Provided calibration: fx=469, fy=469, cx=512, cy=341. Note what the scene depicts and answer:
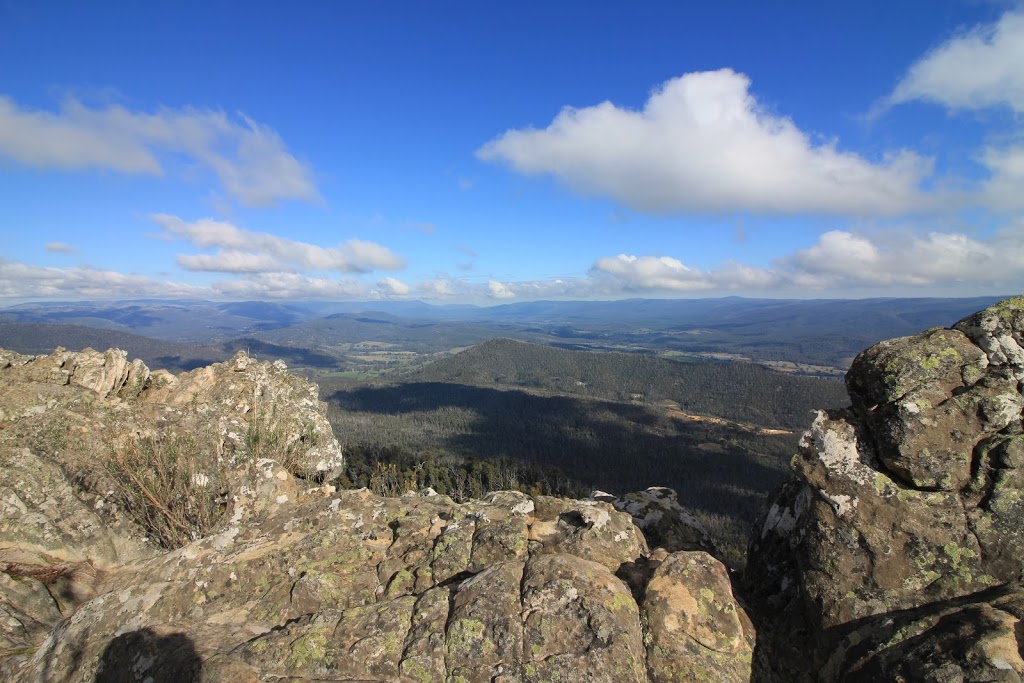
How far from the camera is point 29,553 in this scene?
1253cm

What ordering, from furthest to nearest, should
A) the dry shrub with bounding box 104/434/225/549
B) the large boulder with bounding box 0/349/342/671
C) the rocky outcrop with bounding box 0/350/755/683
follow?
the dry shrub with bounding box 104/434/225/549
the large boulder with bounding box 0/349/342/671
the rocky outcrop with bounding box 0/350/755/683

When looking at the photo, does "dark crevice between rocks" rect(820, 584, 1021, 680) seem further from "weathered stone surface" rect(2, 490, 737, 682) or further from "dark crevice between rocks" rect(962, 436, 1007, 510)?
"dark crevice between rocks" rect(962, 436, 1007, 510)

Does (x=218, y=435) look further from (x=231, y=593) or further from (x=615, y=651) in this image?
(x=615, y=651)

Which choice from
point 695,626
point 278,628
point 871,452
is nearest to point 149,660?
point 278,628

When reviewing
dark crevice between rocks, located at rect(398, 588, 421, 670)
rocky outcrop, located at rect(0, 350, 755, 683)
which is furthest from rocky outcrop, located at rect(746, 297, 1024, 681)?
dark crevice between rocks, located at rect(398, 588, 421, 670)

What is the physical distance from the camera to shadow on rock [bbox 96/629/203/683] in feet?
26.1

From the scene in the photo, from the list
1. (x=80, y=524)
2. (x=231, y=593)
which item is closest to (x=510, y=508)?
(x=231, y=593)

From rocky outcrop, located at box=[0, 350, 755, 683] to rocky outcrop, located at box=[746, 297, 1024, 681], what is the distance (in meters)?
1.72

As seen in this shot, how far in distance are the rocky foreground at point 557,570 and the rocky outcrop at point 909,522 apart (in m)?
0.04

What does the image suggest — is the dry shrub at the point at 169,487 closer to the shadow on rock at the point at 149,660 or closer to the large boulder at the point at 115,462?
the large boulder at the point at 115,462

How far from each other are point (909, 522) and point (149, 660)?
14.8 metres

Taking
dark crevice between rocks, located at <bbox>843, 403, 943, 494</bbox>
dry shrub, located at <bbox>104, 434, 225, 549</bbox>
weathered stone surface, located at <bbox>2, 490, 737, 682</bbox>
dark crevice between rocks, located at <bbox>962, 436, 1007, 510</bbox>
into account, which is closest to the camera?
weathered stone surface, located at <bbox>2, 490, 737, 682</bbox>

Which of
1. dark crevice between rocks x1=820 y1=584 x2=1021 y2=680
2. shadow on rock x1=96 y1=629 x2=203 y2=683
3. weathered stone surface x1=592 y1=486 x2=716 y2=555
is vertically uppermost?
dark crevice between rocks x1=820 y1=584 x2=1021 y2=680

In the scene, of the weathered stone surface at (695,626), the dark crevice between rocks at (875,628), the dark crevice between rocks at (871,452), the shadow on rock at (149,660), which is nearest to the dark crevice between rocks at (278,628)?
the shadow on rock at (149,660)
